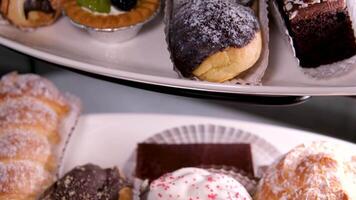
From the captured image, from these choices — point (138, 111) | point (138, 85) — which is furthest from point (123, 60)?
point (138, 111)

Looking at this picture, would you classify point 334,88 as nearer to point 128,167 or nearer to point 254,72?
point 254,72

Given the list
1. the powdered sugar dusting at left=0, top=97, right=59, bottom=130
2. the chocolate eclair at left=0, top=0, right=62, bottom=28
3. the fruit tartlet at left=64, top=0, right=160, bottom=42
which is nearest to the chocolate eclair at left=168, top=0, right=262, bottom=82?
the fruit tartlet at left=64, top=0, right=160, bottom=42

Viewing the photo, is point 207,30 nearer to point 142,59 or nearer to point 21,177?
point 142,59

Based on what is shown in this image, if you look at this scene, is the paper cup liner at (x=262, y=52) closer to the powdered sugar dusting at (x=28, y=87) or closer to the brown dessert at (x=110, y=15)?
the brown dessert at (x=110, y=15)

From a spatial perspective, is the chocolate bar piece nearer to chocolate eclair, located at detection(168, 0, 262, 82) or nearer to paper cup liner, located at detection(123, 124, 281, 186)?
paper cup liner, located at detection(123, 124, 281, 186)

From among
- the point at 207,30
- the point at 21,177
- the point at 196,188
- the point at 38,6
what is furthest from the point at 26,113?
the point at 207,30
